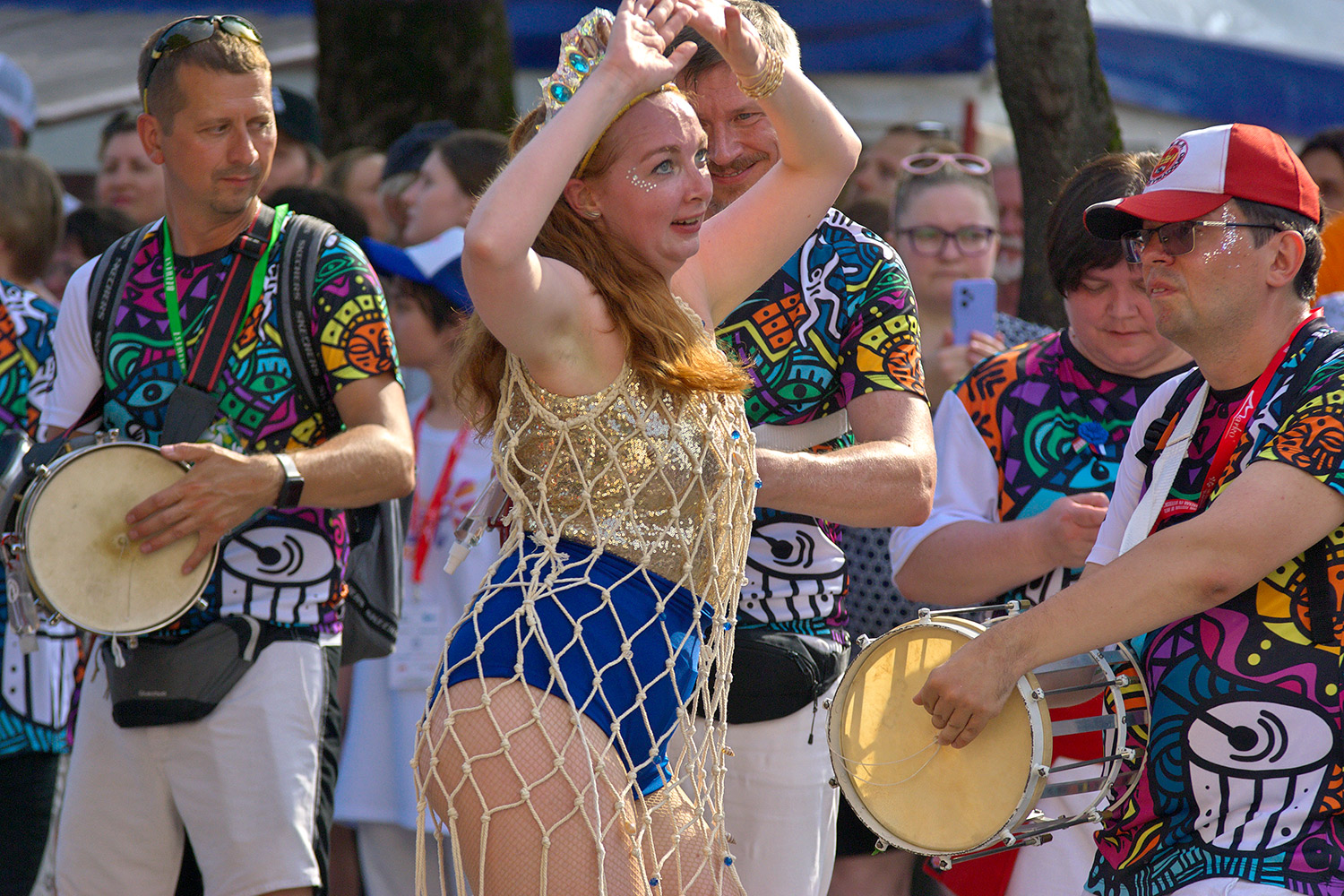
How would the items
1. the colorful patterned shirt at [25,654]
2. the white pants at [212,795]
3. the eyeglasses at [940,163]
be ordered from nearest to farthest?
the white pants at [212,795] → the colorful patterned shirt at [25,654] → the eyeglasses at [940,163]

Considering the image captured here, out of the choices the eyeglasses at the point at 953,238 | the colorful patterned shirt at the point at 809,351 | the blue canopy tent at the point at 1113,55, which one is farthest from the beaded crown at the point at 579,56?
the blue canopy tent at the point at 1113,55

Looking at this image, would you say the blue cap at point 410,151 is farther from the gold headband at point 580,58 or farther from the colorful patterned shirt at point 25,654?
the gold headband at point 580,58

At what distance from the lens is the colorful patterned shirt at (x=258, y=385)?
349 cm

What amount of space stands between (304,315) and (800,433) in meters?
1.22

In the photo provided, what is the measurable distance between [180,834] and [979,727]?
1984mm

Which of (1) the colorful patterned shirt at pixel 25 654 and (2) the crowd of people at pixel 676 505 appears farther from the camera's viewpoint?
(1) the colorful patterned shirt at pixel 25 654

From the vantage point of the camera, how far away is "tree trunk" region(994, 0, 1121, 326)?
16.9 feet

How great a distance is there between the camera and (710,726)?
2609 mm

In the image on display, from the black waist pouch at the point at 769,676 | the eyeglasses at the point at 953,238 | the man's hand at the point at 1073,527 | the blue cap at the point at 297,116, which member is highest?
the blue cap at the point at 297,116

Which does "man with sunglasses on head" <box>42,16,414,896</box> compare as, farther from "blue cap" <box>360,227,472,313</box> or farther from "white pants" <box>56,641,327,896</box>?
"blue cap" <box>360,227,472,313</box>

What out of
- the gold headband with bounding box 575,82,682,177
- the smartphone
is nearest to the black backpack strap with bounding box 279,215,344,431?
the gold headband with bounding box 575,82,682,177

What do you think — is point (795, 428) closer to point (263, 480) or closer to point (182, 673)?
point (263, 480)

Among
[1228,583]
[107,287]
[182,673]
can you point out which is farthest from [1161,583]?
[107,287]

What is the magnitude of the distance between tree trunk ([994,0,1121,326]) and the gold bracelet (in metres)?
2.54
